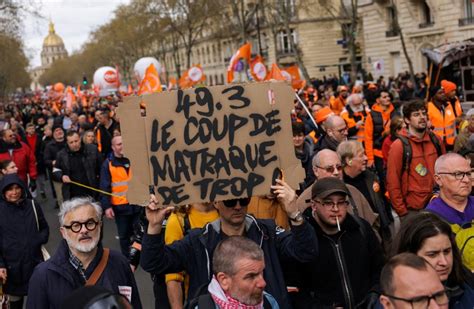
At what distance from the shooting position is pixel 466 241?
3.60 m

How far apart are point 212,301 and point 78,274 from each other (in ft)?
3.22

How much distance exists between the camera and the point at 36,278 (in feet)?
11.6

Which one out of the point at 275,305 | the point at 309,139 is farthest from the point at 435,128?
the point at 275,305

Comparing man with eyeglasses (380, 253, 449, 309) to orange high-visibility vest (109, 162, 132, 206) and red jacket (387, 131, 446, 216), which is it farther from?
orange high-visibility vest (109, 162, 132, 206)

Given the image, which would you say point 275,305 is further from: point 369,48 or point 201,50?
point 201,50

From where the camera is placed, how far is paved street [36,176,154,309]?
6711 millimetres

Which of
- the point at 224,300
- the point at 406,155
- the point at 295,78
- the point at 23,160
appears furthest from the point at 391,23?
the point at 224,300

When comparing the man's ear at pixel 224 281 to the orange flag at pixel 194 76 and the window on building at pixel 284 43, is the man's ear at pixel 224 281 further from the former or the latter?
the window on building at pixel 284 43

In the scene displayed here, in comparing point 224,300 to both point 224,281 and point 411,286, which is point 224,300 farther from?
point 411,286

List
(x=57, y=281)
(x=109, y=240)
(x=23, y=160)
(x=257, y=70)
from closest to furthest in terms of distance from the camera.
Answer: (x=57, y=281) < (x=109, y=240) < (x=23, y=160) < (x=257, y=70)

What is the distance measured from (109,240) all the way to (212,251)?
238 inches

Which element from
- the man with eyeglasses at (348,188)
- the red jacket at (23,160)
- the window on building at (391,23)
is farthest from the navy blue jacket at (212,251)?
the window on building at (391,23)

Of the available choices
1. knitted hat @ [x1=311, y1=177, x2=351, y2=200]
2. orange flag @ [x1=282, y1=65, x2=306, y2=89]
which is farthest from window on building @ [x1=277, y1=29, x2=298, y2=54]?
knitted hat @ [x1=311, y1=177, x2=351, y2=200]

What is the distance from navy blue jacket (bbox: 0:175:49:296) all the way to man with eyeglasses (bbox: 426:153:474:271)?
125 inches
